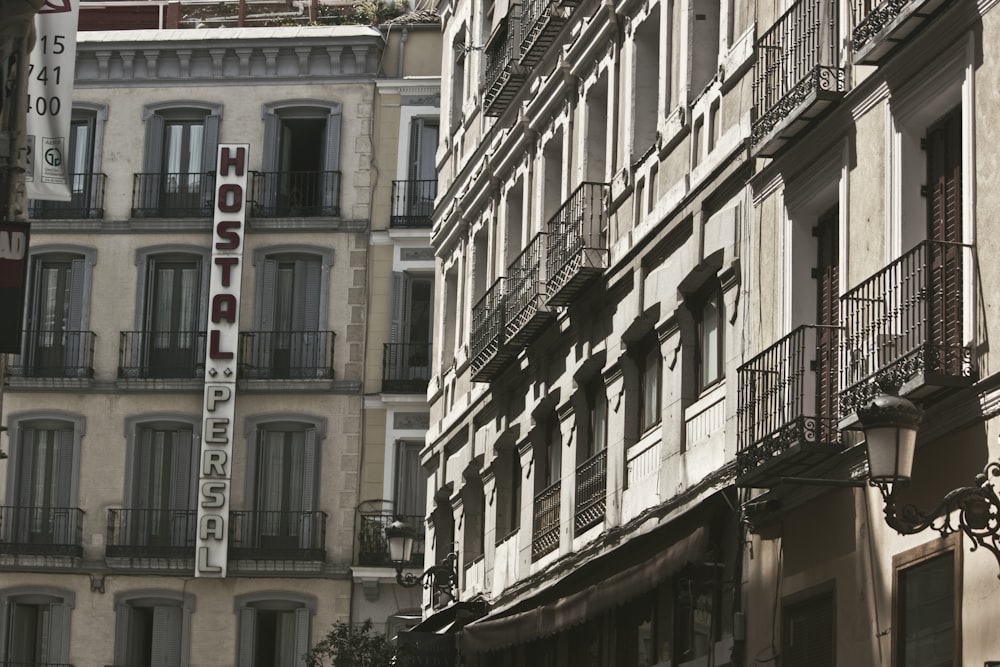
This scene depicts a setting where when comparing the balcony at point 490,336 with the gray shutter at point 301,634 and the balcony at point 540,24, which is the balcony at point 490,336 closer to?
the balcony at point 540,24

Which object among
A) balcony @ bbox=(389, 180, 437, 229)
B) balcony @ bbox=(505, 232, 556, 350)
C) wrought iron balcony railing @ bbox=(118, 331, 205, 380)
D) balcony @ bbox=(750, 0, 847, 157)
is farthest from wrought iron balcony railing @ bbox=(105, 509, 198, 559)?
balcony @ bbox=(750, 0, 847, 157)

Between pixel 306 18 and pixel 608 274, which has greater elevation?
pixel 306 18

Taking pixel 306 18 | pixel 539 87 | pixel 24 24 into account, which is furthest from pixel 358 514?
pixel 24 24

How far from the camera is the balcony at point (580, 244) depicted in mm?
25453

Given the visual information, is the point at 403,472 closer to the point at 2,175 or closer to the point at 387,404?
the point at 387,404

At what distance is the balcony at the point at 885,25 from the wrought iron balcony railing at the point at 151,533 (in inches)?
1149

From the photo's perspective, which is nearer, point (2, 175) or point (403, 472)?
point (2, 175)

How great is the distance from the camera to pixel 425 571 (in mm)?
33250

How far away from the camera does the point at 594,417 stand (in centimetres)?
2614

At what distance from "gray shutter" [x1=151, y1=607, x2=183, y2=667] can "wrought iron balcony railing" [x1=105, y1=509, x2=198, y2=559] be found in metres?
1.16

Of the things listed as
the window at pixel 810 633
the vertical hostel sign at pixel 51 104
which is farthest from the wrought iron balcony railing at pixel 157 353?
the window at pixel 810 633

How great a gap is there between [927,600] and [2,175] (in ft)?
37.7

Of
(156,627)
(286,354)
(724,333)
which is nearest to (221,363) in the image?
(286,354)

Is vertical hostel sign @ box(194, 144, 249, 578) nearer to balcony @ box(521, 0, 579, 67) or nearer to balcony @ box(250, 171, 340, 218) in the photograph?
balcony @ box(250, 171, 340, 218)
